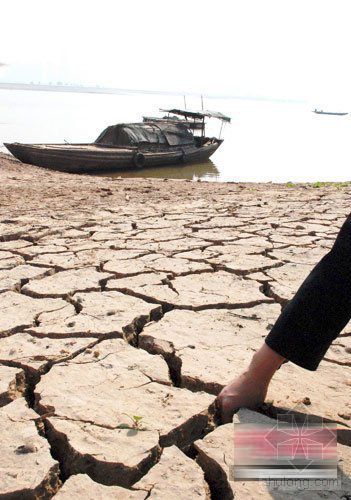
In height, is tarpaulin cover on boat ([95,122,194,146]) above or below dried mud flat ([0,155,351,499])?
above

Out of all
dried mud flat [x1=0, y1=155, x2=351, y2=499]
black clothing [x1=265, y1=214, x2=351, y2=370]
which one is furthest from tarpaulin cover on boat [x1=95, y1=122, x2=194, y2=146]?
black clothing [x1=265, y1=214, x2=351, y2=370]

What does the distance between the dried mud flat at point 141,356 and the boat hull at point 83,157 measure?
851 centimetres

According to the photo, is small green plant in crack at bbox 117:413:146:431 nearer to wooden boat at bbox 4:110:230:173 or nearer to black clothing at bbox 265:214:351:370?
black clothing at bbox 265:214:351:370

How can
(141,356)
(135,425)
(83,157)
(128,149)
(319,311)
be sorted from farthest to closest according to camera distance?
(128,149)
(83,157)
(141,356)
(135,425)
(319,311)

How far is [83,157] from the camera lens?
12383 mm

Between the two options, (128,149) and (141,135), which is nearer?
(128,149)

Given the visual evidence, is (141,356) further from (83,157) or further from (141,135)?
(141,135)

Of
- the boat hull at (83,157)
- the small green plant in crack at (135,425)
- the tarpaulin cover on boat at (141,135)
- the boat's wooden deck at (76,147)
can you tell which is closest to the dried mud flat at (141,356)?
the small green plant in crack at (135,425)

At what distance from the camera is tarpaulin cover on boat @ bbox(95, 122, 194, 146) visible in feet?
48.1

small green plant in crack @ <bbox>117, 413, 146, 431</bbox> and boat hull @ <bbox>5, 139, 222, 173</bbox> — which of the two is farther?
boat hull @ <bbox>5, 139, 222, 173</bbox>

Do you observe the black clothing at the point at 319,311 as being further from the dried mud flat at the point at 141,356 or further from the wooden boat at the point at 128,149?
the wooden boat at the point at 128,149

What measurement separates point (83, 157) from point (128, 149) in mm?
1996

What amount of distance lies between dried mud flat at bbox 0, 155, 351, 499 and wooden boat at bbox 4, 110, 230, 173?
8605mm

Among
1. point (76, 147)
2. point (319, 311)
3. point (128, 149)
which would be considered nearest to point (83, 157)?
point (76, 147)
